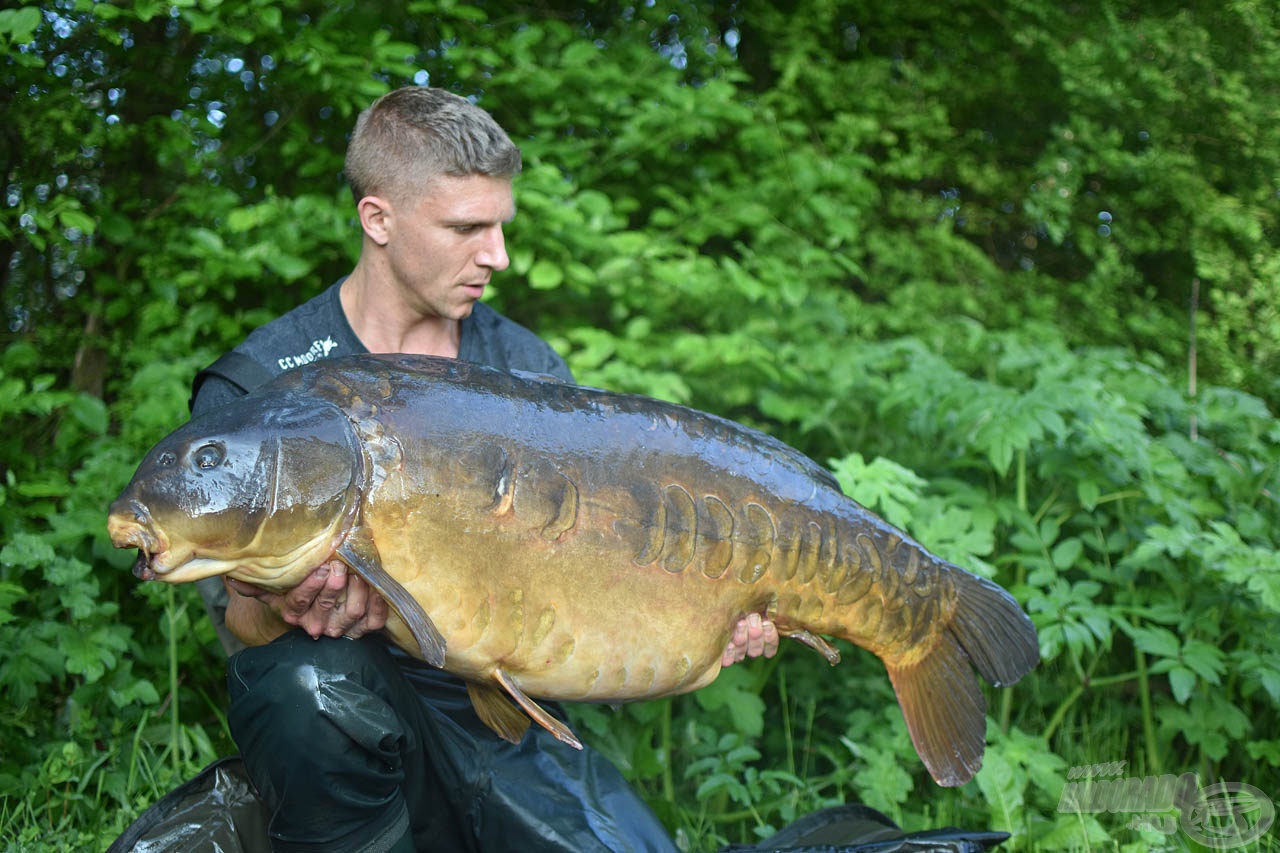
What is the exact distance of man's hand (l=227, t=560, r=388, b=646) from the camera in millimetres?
1709

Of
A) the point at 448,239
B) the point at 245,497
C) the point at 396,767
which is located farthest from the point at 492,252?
the point at 396,767

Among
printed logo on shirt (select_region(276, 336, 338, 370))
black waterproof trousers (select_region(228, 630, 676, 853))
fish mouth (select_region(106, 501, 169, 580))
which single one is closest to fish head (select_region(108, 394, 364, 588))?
fish mouth (select_region(106, 501, 169, 580))

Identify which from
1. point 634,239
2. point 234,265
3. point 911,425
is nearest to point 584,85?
point 634,239

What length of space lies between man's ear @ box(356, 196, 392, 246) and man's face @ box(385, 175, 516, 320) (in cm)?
2

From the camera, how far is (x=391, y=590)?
163 centimetres

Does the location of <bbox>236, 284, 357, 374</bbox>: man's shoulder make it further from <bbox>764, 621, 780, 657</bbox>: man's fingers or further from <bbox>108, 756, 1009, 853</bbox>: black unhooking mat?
<bbox>764, 621, 780, 657</bbox>: man's fingers

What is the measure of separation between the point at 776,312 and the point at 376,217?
1792 millimetres

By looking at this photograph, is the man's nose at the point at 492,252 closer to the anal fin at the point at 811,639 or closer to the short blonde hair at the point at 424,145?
the short blonde hair at the point at 424,145

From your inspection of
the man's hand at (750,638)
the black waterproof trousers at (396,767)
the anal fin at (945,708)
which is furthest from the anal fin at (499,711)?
the anal fin at (945,708)

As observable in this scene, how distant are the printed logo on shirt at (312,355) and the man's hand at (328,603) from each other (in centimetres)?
61

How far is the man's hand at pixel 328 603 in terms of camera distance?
5.61 feet

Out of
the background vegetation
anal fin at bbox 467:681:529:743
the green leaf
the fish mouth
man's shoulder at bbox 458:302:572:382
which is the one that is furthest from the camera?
the green leaf

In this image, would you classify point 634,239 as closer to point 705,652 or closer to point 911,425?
point 911,425

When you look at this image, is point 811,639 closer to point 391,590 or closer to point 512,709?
point 512,709
